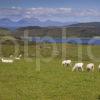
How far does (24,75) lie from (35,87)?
6056 mm

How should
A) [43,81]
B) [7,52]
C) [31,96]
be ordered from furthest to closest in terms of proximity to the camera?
1. [7,52]
2. [43,81]
3. [31,96]

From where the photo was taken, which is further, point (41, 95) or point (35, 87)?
point (35, 87)

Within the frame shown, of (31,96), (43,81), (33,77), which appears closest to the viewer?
(31,96)

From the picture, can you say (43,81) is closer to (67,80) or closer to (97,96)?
(67,80)

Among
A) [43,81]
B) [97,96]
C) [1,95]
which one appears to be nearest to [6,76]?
[43,81]

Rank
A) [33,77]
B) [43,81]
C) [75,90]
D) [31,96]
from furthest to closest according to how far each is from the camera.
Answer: [33,77] → [43,81] → [75,90] → [31,96]

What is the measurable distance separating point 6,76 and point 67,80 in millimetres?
5718

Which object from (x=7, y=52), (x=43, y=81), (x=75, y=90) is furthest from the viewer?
(x=7, y=52)

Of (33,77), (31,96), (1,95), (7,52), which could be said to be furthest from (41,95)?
(7,52)

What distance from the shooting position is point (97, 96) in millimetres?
19688

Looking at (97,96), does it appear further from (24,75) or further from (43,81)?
(24,75)

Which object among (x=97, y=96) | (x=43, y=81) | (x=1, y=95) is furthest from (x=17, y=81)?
(x=97, y=96)

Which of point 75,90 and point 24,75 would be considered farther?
point 24,75

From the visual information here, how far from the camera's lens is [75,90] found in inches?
853
